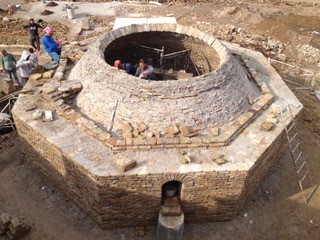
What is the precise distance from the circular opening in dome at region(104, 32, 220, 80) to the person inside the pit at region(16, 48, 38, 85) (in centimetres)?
237

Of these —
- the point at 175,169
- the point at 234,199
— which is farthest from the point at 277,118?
the point at 175,169

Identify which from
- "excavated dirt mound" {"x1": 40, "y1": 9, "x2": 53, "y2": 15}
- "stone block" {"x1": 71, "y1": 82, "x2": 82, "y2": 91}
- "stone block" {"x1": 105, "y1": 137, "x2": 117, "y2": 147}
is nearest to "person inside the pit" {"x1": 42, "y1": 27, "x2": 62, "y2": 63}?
"stone block" {"x1": 71, "y1": 82, "x2": 82, "y2": 91}

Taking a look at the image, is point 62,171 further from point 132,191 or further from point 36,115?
point 132,191

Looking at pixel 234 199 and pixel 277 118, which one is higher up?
pixel 277 118

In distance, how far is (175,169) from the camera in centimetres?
682

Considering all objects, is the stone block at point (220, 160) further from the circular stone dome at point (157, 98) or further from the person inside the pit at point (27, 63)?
the person inside the pit at point (27, 63)

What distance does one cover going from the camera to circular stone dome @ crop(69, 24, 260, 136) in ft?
25.2

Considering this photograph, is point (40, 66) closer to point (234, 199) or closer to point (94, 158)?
point (94, 158)

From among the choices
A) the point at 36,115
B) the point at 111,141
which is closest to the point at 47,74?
the point at 36,115

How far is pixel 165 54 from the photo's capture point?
431 inches

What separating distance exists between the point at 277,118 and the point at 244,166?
84.8 inches

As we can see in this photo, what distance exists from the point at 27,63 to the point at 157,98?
4925mm

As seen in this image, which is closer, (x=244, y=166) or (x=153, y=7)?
(x=244, y=166)

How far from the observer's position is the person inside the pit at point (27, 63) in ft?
33.6
